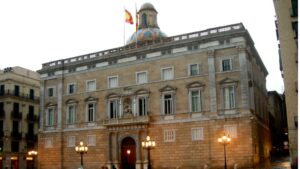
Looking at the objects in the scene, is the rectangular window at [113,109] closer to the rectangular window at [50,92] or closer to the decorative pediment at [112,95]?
the decorative pediment at [112,95]

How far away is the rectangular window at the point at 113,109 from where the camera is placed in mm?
48000

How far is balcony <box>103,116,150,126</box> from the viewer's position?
4531 cm

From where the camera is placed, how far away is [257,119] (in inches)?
1764

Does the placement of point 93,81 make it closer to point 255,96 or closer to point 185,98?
point 185,98

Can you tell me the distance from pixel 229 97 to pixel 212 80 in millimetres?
2404

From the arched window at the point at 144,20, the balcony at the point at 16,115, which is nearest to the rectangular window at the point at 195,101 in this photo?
the arched window at the point at 144,20

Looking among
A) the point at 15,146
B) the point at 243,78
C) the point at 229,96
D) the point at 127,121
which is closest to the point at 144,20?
the point at 127,121

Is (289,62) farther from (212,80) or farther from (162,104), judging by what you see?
(162,104)

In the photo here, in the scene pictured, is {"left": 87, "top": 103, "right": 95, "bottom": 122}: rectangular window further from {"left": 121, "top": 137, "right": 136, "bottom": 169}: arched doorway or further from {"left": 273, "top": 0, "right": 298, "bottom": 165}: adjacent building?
{"left": 273, "top": 0, "right": 298, "bottom": 165}: adjacent building

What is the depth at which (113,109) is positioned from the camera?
4838cm

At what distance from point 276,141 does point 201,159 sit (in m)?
27.1

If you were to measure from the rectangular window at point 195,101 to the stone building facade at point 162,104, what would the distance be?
0.10m

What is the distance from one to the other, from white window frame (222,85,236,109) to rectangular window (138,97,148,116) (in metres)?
8.62

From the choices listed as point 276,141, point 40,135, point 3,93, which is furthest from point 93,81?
point 276,141
